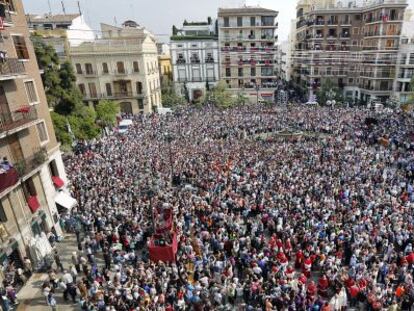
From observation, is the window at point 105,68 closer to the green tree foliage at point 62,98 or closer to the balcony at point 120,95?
the balcony at point 120,95

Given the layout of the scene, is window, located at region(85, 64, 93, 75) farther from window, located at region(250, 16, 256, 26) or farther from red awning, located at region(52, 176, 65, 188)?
red awning, located at region(52, 176, 65, 188)

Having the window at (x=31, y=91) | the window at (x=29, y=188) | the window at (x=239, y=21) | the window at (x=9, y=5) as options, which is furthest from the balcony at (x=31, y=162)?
the window at (x=239, y=21)

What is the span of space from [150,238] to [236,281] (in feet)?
17.0

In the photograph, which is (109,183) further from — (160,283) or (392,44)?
(392,44)

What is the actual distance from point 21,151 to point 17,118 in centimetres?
181

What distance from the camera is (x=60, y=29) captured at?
44562 millimetres

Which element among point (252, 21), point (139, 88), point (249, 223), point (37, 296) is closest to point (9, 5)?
point (37, 296)

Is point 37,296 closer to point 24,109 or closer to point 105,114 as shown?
point 24,109

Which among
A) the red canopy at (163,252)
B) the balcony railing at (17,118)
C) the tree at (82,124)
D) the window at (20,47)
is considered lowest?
the red canopy at (163,252)

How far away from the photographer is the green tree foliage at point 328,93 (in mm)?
54213

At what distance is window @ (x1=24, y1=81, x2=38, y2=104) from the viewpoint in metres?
18.1

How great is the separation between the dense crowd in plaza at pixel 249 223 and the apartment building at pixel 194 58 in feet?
94.4

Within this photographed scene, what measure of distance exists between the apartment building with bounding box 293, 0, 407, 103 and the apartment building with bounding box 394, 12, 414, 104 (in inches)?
30.5

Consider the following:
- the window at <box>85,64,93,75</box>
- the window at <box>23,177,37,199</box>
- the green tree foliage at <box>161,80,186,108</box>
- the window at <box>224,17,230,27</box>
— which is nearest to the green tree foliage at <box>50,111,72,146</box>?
the window at <box>23,177,37,199</box>
